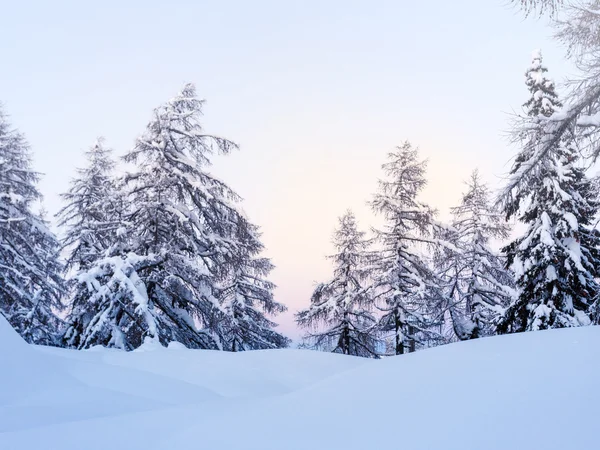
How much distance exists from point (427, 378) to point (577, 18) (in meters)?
8.09

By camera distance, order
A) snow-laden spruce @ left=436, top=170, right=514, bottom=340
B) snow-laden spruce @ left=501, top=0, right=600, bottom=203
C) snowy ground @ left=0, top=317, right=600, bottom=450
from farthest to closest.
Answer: snow-laden spruce @ left=436, top=170, right=514, bottom=340, snow-laden spruce @ left=501, top=0, right=600, bottom=203, snowy ground @ left=0, top=317, right=600, bottom=450

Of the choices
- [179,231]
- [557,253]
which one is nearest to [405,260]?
[557,253]

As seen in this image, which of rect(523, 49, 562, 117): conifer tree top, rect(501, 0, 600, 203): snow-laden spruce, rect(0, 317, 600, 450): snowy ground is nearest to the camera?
rect(0, 317, 600, 450): snowy ground

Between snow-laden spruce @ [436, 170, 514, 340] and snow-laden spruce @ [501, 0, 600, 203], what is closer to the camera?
snow-laden spruce @ [501, 0, 600, 203]

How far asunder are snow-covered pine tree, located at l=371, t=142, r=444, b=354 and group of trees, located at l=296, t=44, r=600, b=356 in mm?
48

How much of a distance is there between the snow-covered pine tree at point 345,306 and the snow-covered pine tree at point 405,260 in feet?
4.25

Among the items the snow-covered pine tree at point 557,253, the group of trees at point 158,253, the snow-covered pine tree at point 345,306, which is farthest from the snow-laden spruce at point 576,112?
the snow-covered pine tree at point 345,306

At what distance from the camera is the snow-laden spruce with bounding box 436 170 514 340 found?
59.0 ft

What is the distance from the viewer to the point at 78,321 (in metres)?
11.4

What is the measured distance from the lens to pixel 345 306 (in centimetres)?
1984

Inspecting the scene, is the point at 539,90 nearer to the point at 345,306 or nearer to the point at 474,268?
the point at 474,268

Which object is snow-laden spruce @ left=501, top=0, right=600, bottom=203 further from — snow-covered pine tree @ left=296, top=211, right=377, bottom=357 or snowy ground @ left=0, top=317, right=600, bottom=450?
snow-covered pine tree @ left=296, top=211, right=377, bottom=357

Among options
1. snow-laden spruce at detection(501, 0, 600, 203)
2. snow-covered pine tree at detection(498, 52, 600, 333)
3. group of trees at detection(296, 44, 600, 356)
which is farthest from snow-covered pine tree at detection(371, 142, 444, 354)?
snow-laden spruce at detection(501, 0, 600, 203)

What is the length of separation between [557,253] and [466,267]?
7360 mm
